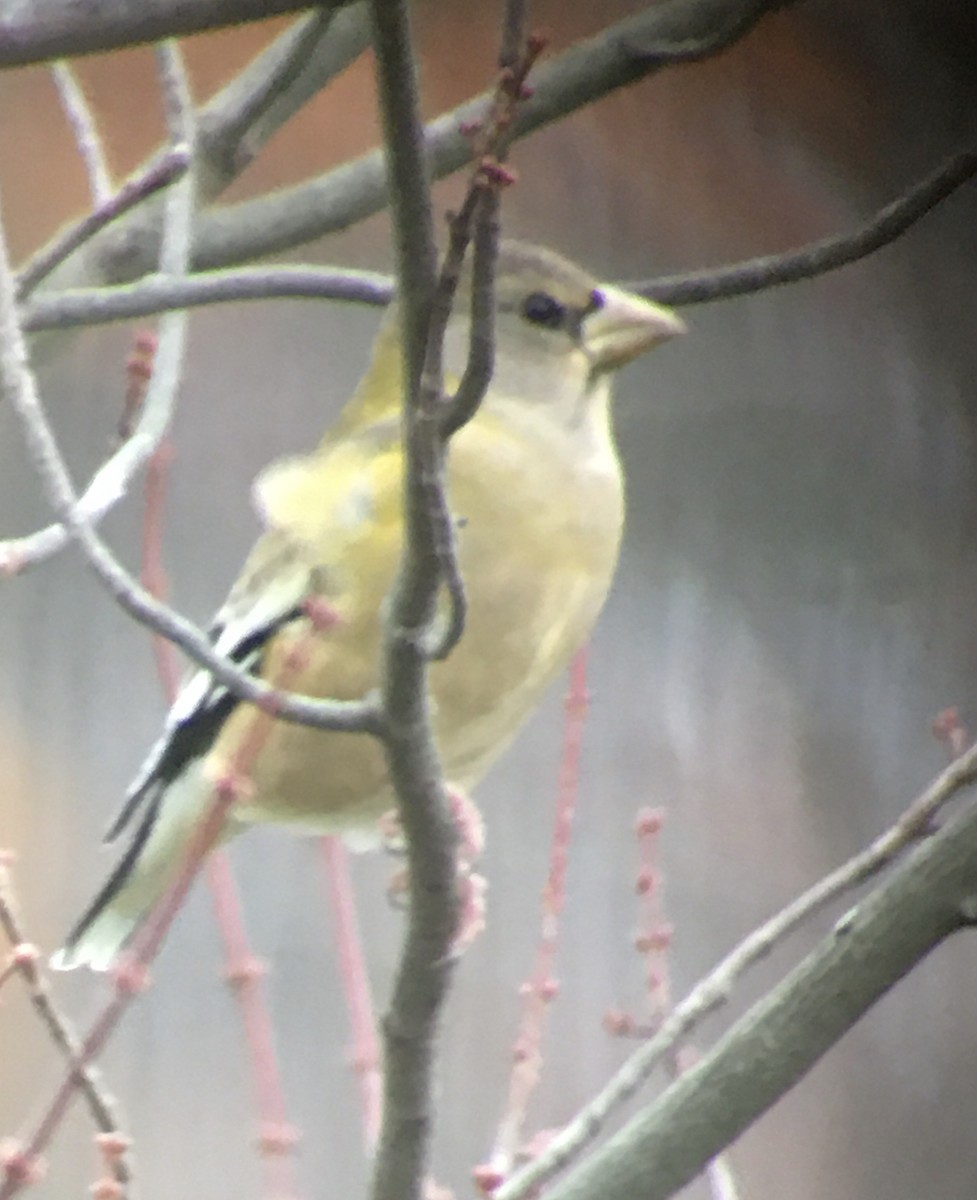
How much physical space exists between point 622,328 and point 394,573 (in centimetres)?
18

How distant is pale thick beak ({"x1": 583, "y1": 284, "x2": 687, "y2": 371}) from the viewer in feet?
1.97

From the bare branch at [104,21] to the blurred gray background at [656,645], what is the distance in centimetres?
58

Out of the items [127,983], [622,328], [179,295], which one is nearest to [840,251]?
[622,328]

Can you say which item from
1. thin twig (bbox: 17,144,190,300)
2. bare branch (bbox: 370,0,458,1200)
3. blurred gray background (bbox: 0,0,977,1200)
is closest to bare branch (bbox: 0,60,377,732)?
bare branch (bbox: 370,0,458,1200)

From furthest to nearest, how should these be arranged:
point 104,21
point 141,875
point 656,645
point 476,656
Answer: point 656,645, point 141,875, point 476,656, point 104,21

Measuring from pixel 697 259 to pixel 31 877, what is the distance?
0.57 metres

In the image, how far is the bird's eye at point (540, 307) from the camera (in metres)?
0.64

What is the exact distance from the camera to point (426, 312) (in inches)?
11.6

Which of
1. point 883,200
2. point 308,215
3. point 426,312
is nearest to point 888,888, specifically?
point 426,312

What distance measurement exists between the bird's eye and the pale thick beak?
1 cm

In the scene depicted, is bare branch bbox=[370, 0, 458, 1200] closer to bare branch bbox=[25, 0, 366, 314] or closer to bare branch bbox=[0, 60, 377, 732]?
bare branch bbox=[0, 60, 377, 732]

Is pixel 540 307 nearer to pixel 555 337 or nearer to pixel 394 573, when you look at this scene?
pixel 555 337

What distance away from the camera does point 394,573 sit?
0.50 metres

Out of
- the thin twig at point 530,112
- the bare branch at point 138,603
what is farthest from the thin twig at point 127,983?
the thin twig at point 530,112
